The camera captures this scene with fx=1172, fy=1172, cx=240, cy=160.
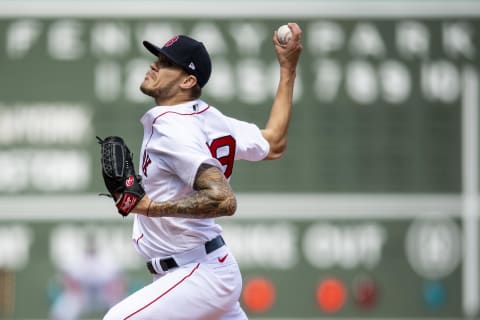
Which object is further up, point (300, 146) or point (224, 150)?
point (224, 150)

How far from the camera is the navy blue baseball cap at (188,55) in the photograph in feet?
16.5

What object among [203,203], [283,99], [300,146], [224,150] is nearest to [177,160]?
[203,203]

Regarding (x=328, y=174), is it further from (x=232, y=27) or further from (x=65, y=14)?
(x=65, y=14)

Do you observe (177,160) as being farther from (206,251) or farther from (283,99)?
(283,99)

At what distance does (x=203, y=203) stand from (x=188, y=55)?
2.46 ft

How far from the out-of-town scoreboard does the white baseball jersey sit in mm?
6825

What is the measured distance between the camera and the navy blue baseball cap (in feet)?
16.5

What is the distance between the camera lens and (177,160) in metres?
4.70

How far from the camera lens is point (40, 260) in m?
12.1

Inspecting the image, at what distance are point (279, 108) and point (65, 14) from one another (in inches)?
270

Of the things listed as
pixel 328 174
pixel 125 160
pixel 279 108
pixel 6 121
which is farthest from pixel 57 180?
pixel 125 160

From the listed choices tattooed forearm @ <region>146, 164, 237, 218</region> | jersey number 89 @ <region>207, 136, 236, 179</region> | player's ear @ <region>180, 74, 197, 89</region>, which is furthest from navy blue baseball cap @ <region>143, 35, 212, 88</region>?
tattooed forearm @ <region>146, 164, 237, 218</region>

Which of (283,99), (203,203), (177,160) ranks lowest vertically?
(203,203)

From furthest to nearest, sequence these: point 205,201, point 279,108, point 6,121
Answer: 1. point 6,121
2. point 279,108
3. point 205,201
